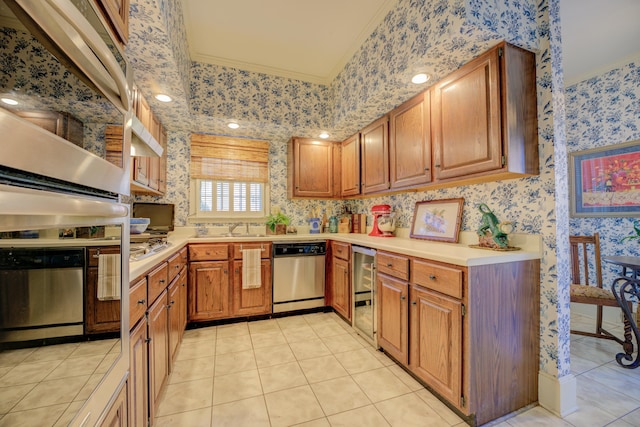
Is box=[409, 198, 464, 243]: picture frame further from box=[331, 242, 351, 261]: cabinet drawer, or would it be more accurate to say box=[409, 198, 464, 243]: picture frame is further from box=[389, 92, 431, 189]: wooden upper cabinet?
box=[331, 242, 351, 261]: cabinet drawer

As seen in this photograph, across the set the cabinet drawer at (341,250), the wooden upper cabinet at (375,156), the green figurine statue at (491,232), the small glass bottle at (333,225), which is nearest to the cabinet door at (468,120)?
the green figurine statue at (491,232)

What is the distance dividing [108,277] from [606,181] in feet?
13.9

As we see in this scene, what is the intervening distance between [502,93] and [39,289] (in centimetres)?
216

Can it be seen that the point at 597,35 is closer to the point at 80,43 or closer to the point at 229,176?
the point at 80,43

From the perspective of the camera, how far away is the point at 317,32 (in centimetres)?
251

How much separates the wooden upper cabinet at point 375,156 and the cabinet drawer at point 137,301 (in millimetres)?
2150

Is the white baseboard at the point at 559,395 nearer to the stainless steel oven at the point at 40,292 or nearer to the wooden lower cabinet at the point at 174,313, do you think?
the stainless steel oven at the point at 40,292

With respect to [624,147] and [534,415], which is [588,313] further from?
[534,415]

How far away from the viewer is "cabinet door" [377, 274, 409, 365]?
6.28ft

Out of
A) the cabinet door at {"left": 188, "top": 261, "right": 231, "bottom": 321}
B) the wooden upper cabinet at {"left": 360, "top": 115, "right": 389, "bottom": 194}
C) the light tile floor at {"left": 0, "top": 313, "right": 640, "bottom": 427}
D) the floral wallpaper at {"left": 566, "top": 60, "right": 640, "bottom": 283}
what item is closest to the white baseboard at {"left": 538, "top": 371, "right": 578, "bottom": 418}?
the light tile floor at {"left": 0, "top": 313, "right": 640, "bottom": 427}

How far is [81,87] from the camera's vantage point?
61cm

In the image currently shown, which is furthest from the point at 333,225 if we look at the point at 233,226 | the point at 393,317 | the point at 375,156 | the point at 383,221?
the point at 393,317

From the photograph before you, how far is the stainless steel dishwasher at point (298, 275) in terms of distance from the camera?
3.00 m

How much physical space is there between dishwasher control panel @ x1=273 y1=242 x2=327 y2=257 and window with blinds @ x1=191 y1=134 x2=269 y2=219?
0.82 meters
